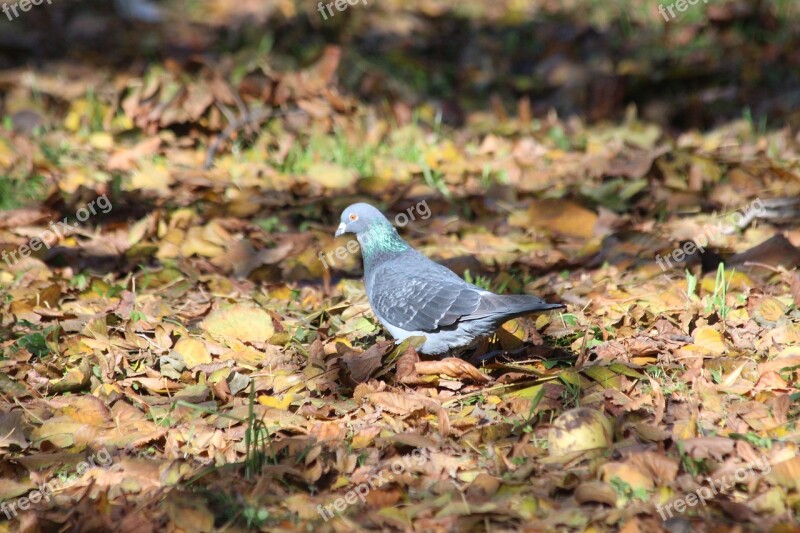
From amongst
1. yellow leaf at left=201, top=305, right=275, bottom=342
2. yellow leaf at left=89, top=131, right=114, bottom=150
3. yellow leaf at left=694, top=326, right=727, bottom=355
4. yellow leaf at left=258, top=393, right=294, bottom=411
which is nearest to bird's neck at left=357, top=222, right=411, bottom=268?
yellow leaf at left=201, top=305, right=275, bottom=342

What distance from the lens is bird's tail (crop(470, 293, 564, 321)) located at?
11.9ft

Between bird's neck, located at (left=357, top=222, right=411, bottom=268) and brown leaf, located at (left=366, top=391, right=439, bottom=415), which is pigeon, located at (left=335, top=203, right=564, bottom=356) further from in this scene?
brown leaf, located at (left=366, top=391, right=439, bottom=415)

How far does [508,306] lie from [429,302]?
48 centimetres

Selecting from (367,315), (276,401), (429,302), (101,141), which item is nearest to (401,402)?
(276,401)

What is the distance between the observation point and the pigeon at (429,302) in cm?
386

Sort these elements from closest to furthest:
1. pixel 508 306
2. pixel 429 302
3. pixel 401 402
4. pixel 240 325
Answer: pixel 401 402 < pixel 508 306 < pixel 429 302 < pixel 240 325

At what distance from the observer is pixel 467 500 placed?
115 inches

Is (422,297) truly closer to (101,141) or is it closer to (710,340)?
(710,340)

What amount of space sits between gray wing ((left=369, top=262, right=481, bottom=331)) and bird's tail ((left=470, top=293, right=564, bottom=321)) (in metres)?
0.05

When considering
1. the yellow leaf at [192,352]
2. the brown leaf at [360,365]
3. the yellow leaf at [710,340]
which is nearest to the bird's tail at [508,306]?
the brown leaf at [360,365]

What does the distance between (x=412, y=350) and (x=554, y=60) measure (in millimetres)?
5228

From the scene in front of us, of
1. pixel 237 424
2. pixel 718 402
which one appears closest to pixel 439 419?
pixel 237 424

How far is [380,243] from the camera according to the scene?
187 inches

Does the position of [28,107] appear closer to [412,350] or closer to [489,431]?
[412,350]
